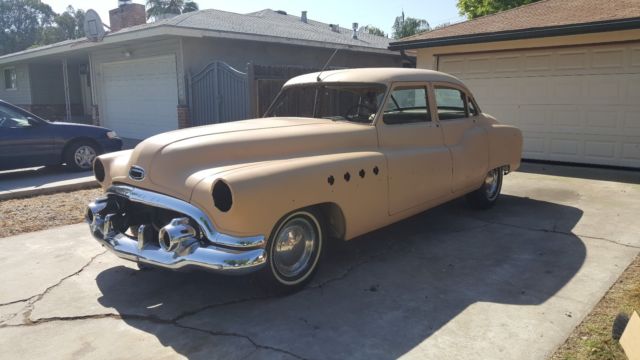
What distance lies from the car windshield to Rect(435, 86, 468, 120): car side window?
1.08m

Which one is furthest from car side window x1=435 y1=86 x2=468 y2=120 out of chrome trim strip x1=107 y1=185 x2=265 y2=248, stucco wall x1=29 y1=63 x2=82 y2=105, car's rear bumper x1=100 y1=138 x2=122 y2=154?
stucco wall x1=29 y1=63 x2=82 y2=105

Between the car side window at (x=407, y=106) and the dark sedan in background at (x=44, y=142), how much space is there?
7.16 m

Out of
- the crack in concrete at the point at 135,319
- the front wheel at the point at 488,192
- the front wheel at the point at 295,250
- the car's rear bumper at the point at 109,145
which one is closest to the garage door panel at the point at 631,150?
the front wheel at the point at 488,192

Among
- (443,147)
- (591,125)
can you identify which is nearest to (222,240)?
(443,147)

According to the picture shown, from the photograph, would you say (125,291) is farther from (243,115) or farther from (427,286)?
(243,115)

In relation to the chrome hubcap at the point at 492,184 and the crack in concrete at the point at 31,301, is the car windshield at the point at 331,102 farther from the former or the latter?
the crack in concrete at the point at 31,301

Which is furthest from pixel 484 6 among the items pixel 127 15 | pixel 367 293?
pixel 367 293

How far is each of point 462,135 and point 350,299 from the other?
9.21 feet

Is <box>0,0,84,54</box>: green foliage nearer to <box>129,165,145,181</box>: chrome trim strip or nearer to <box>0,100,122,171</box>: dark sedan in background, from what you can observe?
<box>0,100,122,171</box>: dark sedan in background

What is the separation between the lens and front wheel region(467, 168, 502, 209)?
698 centimetres

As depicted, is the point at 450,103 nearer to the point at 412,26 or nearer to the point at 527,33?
the point at 527,33

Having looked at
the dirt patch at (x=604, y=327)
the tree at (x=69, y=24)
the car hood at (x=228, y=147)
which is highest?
the tree at (x=69, y=24)

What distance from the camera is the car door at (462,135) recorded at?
593cm

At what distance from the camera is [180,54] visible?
1316 centimetres
